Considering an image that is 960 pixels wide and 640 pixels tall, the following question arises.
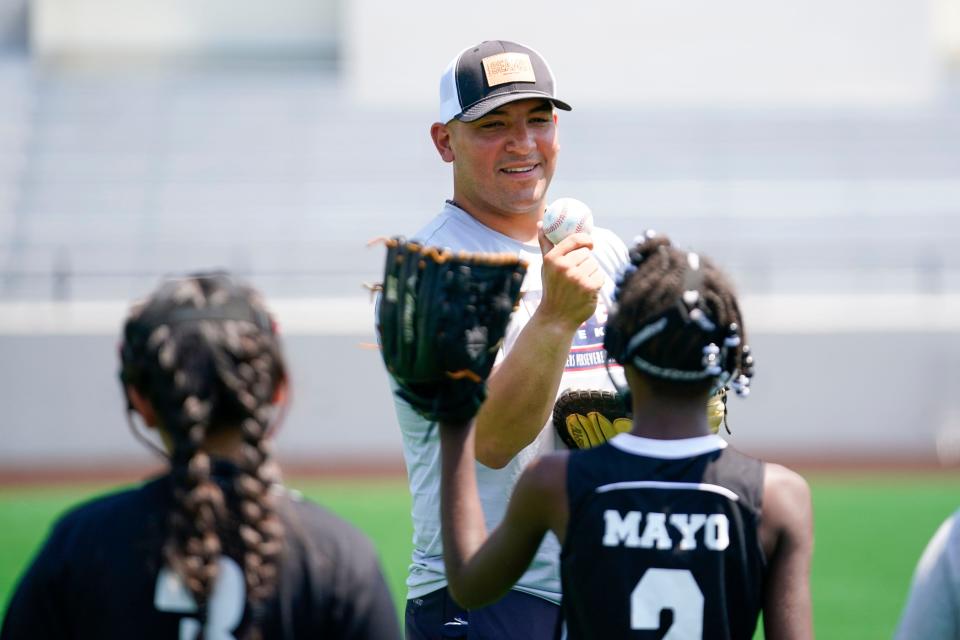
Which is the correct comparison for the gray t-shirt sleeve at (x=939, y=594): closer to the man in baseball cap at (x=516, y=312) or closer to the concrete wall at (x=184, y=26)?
the man in baseball cap at (x=516, y=312)

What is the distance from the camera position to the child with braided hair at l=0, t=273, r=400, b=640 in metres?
2.12

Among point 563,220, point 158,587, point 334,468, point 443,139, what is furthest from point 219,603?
point 334,468

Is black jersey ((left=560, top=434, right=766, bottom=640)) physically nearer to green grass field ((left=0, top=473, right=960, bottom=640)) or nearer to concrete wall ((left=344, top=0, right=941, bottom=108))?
green grass field ((left=0, top=473, right=960, bottom=640))

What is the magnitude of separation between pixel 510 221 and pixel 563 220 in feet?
0.75

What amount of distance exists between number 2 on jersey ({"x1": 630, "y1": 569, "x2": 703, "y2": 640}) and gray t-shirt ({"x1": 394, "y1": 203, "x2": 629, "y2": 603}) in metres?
0.87

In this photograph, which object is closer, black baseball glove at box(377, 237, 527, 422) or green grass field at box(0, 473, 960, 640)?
black baseball glove at box(377, 237, 527, 422)

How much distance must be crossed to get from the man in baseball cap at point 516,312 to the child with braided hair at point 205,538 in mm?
729

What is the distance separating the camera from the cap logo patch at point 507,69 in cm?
350

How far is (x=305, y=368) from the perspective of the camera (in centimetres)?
1523

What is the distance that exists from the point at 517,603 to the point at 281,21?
21643 mm

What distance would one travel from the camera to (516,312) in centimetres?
321

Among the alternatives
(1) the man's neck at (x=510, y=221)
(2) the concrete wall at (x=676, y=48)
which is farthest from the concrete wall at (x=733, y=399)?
(1) the man's neck at (x=510, y=221)

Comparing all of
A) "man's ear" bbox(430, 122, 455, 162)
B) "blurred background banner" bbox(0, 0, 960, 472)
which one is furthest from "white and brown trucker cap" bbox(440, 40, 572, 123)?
"blurred background banner" bbox(0, 0, 960, 472)

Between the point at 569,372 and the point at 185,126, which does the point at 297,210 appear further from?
the point at 569,372
